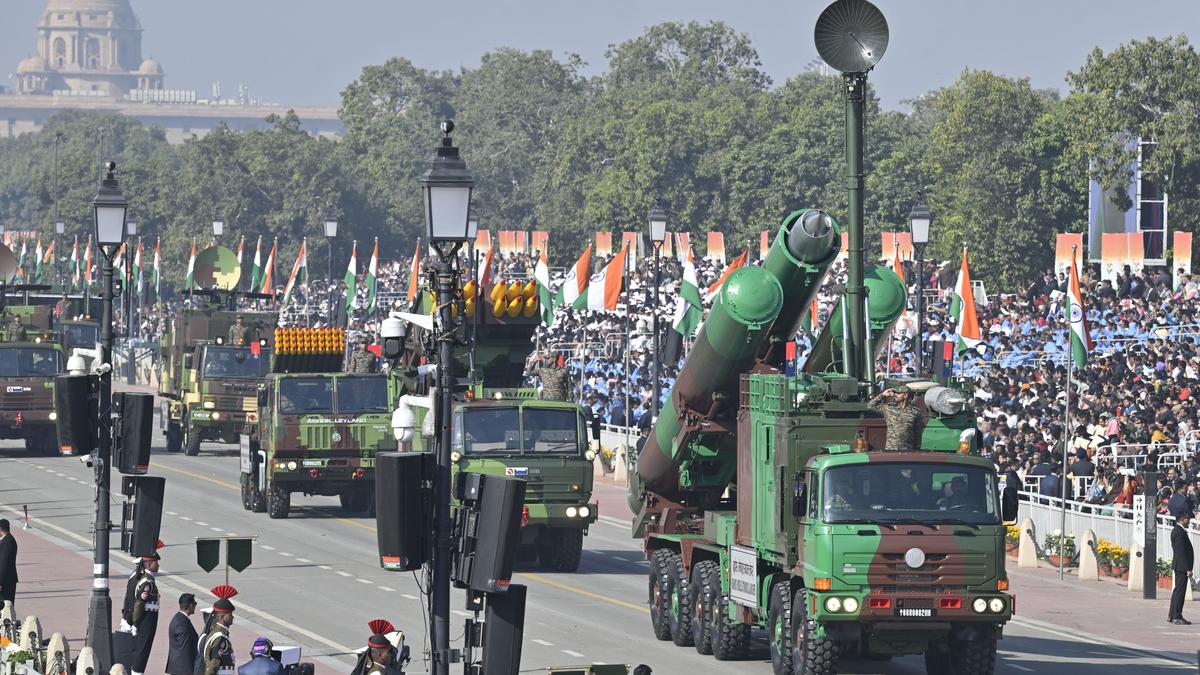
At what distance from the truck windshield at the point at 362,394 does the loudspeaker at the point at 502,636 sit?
25.1 m

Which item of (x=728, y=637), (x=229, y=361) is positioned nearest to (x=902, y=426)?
(x=728, y=637)

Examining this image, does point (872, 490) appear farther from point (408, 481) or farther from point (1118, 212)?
point (1118, 212)

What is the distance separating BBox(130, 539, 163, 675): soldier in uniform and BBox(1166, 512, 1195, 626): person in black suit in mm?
13147

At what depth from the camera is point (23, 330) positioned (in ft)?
179

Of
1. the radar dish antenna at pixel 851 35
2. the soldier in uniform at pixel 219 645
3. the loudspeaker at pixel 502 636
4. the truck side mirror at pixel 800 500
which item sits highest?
the radar dish antenna at pixel 851 35

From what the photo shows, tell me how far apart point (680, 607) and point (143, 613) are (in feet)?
21.0

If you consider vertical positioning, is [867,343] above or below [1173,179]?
below

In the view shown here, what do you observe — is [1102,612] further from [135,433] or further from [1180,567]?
[135,433]

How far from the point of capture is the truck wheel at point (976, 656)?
22406 millimetres

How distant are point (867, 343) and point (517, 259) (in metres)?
70.4

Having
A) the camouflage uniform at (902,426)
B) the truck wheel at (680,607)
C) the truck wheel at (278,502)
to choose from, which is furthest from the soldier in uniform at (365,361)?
the camouflage uniform at (902,426)

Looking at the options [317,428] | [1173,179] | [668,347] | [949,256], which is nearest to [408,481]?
[668,347]

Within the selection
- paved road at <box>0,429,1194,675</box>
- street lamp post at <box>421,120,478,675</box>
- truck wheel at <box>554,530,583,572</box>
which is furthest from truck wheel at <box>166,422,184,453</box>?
street lamp post at <box>421,120,478,675</box>

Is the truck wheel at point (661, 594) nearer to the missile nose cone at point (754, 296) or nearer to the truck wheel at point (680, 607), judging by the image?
the truck wheel at point (680, 607)
